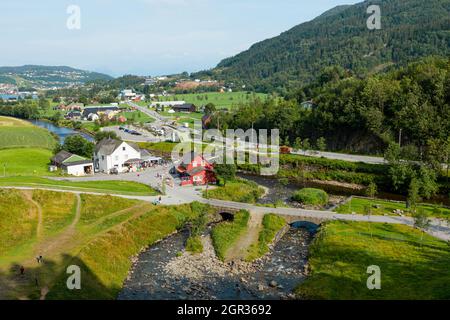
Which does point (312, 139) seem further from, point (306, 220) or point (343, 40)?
point (343, 40)

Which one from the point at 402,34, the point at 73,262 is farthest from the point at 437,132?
the point at 402,34

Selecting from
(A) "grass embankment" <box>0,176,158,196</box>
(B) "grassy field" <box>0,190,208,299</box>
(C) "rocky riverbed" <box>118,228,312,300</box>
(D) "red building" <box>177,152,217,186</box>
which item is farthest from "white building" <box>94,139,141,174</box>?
(C) "rocky riverbed" <box>118,228,312,300</box>

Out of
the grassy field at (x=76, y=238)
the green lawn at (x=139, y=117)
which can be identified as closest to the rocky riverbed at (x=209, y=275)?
the grassy field at (x=76, y=238)

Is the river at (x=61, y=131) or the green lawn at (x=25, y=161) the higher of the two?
the river at (x=61, y=131)

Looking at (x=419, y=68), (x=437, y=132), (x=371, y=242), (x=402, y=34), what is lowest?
(x=371, y=242)

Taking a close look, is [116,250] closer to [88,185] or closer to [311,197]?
[88,185]

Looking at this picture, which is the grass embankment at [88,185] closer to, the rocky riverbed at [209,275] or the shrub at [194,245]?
the shrub at [194,245]
